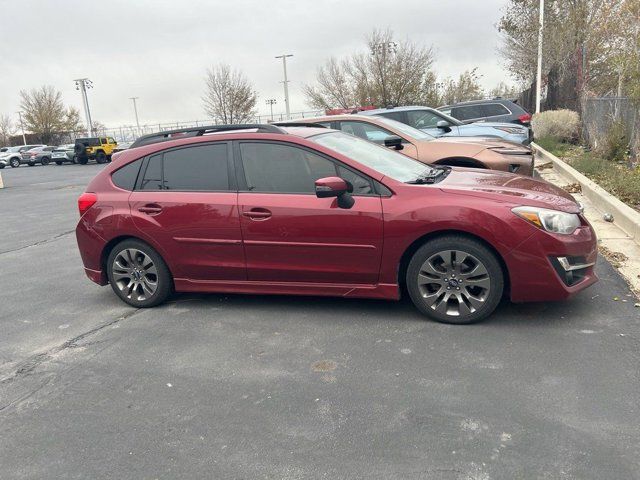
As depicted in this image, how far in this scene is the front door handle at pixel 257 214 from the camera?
184 inches

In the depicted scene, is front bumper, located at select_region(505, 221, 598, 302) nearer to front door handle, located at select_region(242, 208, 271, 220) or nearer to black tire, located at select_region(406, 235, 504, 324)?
black tire, located at select_region(406, 235, 504, 324)

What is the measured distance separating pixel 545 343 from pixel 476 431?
1.29 m

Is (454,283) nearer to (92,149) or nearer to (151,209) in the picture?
(151,209)

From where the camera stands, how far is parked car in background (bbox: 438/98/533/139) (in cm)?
1498

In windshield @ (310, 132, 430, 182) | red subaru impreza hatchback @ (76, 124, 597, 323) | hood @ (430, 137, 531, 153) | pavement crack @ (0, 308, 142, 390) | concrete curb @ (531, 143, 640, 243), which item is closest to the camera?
pavement crack @ (0, 308, 142, 390)

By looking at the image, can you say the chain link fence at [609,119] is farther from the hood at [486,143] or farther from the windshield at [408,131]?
the windshield at [408,131]

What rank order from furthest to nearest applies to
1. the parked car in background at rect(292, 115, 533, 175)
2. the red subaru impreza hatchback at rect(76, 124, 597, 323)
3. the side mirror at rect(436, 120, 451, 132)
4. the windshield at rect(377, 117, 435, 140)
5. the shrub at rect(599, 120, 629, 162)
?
1. the shrub at rect(599, 120, 629, 162)
2. the side mirror at rect(436, 120, 451, 132)
3. the windshield at rect(377, 117, 435, 140)
4. the parked car in background at rect(292, 115, 533, 175)
5. the red subaru impreza hatchback at rect(76, 124, 597, 323)

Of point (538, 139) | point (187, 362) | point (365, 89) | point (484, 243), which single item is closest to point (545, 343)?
point (484, 243)

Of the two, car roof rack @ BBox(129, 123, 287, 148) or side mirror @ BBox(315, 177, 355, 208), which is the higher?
car roof rack @ BBox(129, 123, 287, 148)

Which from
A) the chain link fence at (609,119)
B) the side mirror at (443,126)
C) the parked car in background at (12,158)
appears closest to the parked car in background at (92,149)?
the parked car in background at (12,158)

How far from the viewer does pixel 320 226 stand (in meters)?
4.52

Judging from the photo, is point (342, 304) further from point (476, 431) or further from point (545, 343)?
point (476, 431)

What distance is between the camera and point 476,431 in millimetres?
2984

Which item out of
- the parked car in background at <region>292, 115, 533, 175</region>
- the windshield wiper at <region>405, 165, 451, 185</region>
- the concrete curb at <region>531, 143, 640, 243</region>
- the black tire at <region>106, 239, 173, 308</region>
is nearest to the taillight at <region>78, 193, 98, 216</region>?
the black tire at <region>106, 239, 173, 308</region>
